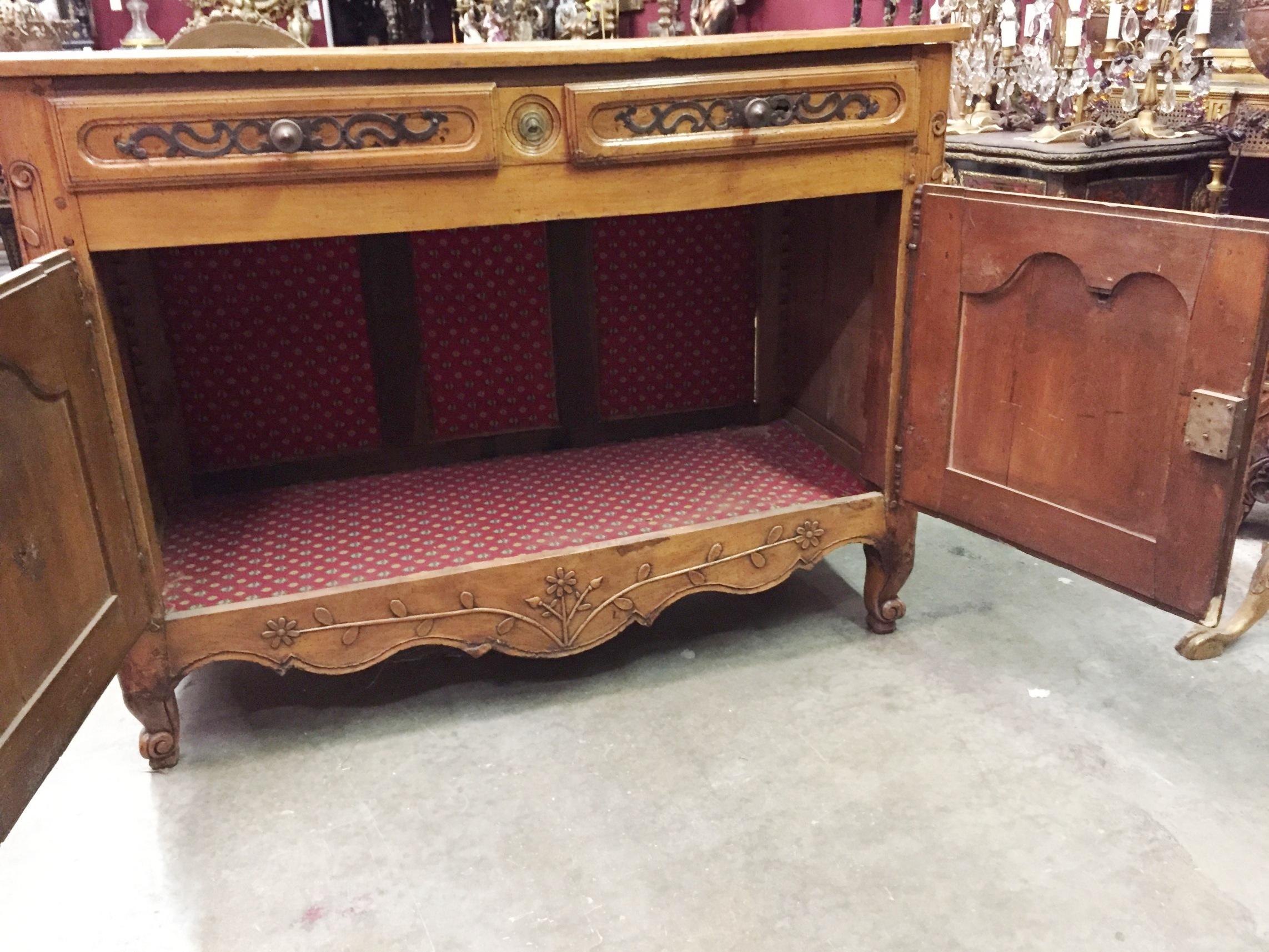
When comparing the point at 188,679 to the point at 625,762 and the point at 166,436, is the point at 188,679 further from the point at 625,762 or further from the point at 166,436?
the point at 625,762

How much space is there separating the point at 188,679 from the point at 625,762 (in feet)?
2.81

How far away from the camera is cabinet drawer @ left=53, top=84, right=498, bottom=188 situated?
1205mm

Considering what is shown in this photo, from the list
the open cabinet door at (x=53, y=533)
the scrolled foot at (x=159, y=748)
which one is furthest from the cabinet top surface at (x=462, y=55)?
the scrolled foot at (x=159, y=748)

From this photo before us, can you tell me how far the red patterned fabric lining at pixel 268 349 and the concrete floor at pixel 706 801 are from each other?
18.6 inches

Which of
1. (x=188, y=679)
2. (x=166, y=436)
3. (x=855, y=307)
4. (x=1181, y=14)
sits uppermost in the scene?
(x=1181, y=14)

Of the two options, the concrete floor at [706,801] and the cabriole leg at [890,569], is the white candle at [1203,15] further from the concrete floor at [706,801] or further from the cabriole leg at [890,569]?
the cabriole leg at [890,569]

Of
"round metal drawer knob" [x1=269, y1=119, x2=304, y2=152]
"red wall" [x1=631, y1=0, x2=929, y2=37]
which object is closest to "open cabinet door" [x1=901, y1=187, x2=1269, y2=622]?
"round metal drawer knob" [x1=269, y1=119, x2=304, y2=152]

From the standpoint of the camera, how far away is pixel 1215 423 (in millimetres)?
1190

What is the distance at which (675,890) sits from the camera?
1.25m

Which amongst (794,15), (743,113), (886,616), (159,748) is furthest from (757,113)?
(794,15)

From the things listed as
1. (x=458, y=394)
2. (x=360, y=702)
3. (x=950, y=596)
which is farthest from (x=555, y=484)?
(x=950, y=596)

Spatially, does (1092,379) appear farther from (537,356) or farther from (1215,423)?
(537,356)

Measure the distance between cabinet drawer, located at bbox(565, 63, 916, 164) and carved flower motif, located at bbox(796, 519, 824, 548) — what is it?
622 mm

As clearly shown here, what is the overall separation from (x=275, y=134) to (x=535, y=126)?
34cm
